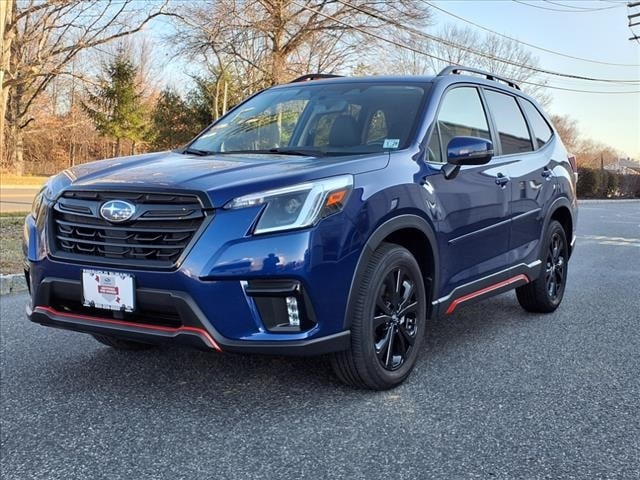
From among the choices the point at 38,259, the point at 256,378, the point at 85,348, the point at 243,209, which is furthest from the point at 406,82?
the point at 85,348

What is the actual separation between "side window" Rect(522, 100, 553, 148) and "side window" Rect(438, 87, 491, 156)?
0.93 m

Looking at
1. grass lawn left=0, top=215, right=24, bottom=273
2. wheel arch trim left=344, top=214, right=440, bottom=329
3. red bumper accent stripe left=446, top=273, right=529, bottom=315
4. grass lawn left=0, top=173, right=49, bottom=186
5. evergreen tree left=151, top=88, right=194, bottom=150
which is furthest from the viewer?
evergreen tree left=151, top=88, right=194, bottom=150

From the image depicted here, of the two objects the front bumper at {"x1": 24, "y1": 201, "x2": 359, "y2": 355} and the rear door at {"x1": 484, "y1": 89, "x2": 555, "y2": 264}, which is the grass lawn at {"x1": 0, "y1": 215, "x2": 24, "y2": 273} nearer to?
the front bumper at {"x1": 24, "y1": 201, "x2": 359, "y2": 355}

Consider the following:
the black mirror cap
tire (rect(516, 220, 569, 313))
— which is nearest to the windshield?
the black mirror cap

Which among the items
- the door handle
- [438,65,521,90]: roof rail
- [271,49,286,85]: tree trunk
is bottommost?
the door handle

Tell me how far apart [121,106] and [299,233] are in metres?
36.3

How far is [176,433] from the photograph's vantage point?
2.85 metres

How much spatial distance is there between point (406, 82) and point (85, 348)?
2719 mm

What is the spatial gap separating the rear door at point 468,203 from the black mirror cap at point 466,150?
116mm

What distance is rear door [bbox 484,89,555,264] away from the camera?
177 inches

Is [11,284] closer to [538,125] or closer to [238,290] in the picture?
[238,290]

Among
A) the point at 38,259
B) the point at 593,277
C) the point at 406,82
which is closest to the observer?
the point at 38,259

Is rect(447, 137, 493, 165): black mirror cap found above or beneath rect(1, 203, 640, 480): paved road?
above

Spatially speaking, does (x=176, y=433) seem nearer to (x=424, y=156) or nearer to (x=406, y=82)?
(x=424, y=156)
